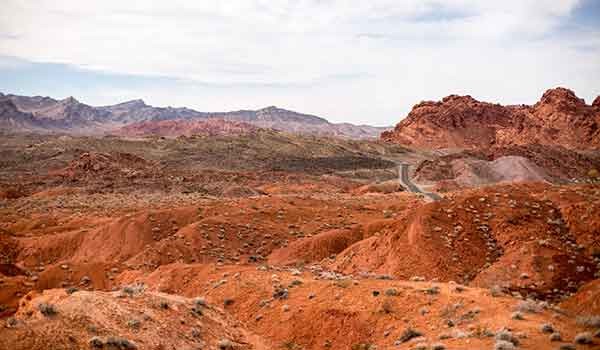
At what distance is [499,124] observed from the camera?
13825 centimetres

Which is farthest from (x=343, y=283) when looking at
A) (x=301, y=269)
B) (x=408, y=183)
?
(x=408, y=183)

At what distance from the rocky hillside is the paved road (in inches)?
1178

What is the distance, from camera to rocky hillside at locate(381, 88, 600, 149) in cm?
11194

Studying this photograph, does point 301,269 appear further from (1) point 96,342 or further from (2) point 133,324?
(1) point 96,342

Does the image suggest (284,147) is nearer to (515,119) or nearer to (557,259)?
(515,119)

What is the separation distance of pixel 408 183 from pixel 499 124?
80.6m

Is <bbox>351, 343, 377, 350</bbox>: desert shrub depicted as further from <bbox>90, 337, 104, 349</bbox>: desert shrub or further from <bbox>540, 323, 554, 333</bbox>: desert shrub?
<bbox>90, 337, 104, 349</bbox>: desert shrub

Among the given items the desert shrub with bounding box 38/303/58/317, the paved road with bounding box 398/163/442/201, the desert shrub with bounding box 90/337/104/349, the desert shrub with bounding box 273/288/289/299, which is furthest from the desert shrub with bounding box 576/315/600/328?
the paved road with bounding box 398/163/442/201

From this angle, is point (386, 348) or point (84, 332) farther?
point (386, 348)

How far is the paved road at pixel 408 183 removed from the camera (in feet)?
165

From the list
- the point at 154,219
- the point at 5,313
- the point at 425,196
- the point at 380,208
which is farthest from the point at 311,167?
the point at 5,313

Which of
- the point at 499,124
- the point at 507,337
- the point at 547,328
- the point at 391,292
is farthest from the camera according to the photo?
the point at 499,124

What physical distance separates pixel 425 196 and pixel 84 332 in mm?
43138

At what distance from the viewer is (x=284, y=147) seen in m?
117
